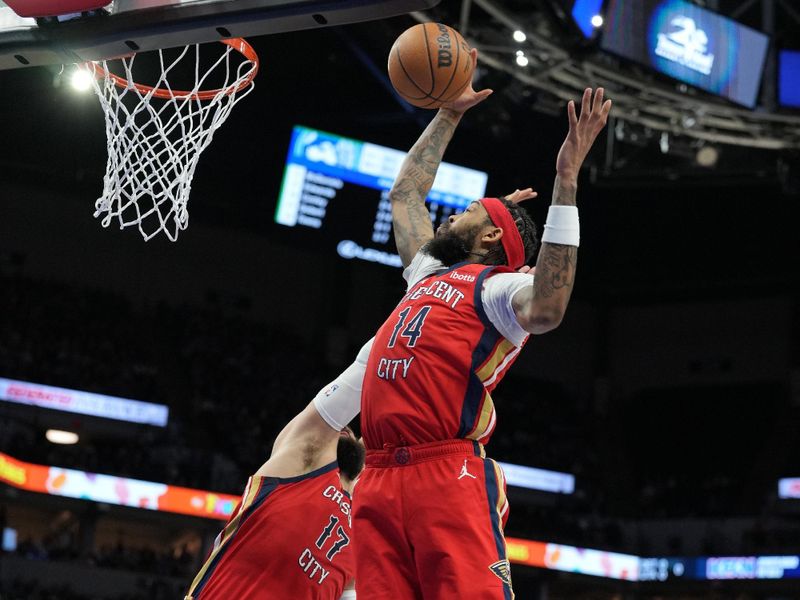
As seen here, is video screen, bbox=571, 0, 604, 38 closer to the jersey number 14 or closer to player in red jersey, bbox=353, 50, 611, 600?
player in red jersey, bbox=353, 50, 611, 600

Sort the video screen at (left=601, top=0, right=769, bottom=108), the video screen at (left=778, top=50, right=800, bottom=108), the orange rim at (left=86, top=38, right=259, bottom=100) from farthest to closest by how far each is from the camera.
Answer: the video screen at (left=778, top=50, right=800, bottom=108), the video screen at (left=601, top=0, right=769, bottom=108), the orange rim at (left=86, top=38, right=259, bottom=100)

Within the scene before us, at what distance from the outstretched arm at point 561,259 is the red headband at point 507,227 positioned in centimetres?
49

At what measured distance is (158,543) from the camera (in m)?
22.2

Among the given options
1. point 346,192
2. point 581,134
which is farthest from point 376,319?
point 581,134

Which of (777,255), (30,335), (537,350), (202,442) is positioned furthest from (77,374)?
(777,255)

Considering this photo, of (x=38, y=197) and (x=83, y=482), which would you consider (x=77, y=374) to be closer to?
(x=83, y=482)

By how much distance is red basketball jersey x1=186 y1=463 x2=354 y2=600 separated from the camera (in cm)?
444

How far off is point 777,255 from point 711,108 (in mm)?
11646

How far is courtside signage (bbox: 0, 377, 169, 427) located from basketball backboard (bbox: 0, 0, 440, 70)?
14.5m

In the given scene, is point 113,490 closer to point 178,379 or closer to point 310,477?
point 178,379

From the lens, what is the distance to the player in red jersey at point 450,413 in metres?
3.41

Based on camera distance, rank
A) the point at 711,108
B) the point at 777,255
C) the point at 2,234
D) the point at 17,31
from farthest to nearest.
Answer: the point at 777,255 → the point at 2,234 → the point at 711,108 → the point at 17,31

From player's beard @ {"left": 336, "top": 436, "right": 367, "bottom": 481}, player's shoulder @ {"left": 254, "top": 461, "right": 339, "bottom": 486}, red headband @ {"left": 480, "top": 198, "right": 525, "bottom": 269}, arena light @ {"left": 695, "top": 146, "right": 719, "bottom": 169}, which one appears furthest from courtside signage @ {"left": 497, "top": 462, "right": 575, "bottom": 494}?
red headband @ {"left": 480, "top": 198, "right": 525, "bottom": 269}

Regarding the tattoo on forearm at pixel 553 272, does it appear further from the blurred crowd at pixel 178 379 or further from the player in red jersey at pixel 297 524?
the blurred crowd at pixel 178 379
